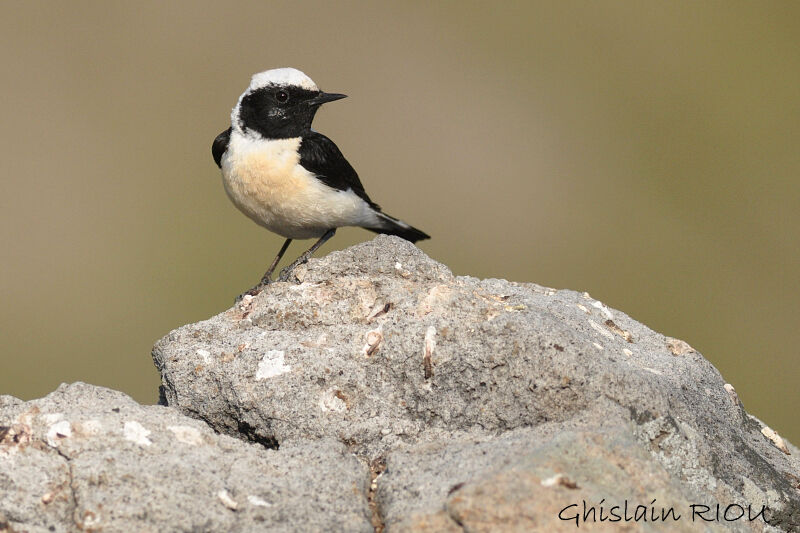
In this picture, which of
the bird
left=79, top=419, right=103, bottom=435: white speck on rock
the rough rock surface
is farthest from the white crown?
left=79, top=419, right=103, bottom=435: white speck on rock

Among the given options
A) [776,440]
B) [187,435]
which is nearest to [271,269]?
[187,435]

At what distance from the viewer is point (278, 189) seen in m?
6.57

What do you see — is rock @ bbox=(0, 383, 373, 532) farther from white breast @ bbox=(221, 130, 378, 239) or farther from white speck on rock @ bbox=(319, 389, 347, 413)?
white breast @ bbox=(221, 130, 378, 239)

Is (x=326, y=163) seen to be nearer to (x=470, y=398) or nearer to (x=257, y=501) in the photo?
(x=470, y=398)

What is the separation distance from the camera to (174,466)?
3.32 m

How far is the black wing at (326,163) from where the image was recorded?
677 centimetres

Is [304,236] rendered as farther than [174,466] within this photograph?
Yes

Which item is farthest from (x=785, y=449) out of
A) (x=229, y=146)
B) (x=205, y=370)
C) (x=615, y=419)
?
(x=229, y=146)

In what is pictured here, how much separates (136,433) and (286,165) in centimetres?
342

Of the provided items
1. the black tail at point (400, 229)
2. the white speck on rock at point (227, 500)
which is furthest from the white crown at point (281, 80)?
the white speck on rock at point (227, 500)

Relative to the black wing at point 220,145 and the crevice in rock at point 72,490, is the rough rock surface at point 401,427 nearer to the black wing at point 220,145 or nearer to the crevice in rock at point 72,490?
the crevice in rock at point 72,490

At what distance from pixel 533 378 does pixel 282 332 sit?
124 cm

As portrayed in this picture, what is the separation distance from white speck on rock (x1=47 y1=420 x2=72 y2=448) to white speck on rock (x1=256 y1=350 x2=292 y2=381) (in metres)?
0.88

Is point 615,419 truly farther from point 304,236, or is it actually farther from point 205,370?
point 304,236
